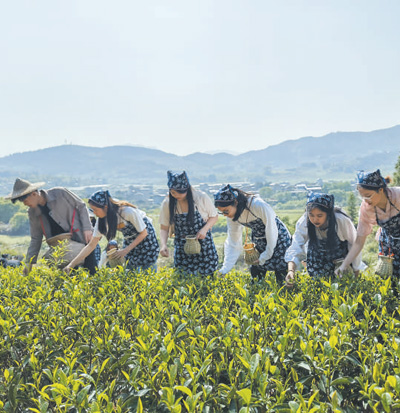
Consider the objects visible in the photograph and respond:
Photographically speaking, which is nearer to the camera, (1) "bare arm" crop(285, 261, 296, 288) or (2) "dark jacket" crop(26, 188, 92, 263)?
(1) "bare arm" crop(285, 261, 296, 288)

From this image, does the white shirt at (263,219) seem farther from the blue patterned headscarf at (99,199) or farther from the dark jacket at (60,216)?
the dark jacket at (60,216)

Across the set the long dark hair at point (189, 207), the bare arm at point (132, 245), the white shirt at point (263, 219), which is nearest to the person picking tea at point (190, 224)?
the long dark hair at point (189, 207)

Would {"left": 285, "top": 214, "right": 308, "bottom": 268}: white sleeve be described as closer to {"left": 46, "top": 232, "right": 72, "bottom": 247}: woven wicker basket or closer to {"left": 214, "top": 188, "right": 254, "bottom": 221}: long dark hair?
{"left": 214, "top": 188, "right": 254, "bottom": 221}: long dark hair

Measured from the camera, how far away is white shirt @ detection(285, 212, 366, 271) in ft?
12.2

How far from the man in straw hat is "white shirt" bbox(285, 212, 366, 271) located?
2.48 metres

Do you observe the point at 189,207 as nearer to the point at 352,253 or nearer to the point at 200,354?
the point at 352,253

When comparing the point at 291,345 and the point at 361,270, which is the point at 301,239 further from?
the point at 291,345

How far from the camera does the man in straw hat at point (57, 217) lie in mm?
4871

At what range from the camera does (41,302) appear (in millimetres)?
3236

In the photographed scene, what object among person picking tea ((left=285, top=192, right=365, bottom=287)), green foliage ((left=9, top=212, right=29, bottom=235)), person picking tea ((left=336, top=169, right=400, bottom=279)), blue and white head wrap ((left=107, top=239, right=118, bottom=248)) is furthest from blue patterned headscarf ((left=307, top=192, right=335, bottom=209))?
green foliage ((left=9, top=212, right=29, bottom=235))

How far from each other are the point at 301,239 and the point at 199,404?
8.06ft

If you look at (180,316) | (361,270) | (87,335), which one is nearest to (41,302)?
(87,335)

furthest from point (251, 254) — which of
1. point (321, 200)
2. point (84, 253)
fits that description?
point (84, 253)

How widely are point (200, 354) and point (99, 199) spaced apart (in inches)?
104
